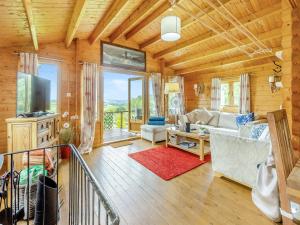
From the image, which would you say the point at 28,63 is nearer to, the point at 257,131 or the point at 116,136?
the point at 116,136

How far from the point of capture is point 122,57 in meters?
5.20

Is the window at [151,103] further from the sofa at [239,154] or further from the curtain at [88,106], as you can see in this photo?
the sofa at [239,154]

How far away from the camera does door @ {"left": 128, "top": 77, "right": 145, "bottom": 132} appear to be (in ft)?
19.8

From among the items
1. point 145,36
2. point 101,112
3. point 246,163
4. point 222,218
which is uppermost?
point 145,36

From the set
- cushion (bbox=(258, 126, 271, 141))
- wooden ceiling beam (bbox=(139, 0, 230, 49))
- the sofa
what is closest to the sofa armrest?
the sofa

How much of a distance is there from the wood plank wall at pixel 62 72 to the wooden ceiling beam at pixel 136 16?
0.65 m

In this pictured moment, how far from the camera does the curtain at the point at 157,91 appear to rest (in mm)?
5883

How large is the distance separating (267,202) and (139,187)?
1.61 meters

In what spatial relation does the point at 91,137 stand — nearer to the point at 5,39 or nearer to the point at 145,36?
the point at 5,39

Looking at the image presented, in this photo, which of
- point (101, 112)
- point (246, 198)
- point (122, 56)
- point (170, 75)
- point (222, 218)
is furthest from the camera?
point (170, 75)

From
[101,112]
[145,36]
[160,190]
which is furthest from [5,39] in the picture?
[160,190]

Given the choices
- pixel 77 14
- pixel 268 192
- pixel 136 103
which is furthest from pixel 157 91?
pixel 268 192

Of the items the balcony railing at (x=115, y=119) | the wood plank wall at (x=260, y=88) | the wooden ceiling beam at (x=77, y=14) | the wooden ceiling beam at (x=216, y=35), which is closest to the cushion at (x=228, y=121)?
the wood plank wall at (x=260, y=88)

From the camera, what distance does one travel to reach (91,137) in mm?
4395
